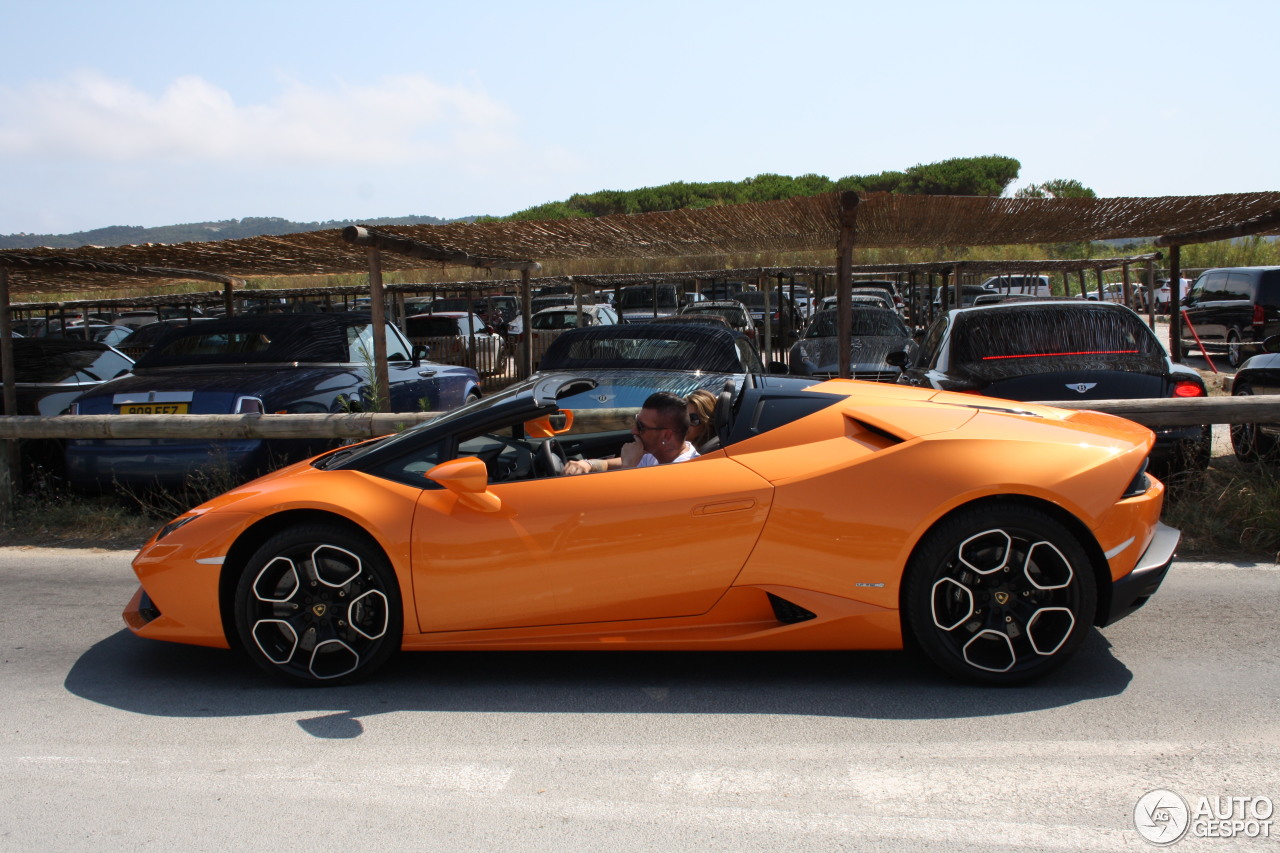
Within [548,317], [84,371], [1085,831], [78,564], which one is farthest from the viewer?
[548,317]

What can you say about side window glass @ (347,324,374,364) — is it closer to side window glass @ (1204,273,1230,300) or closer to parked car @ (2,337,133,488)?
parked car @ (2,337,133,488)

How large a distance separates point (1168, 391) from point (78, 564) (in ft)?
25.4

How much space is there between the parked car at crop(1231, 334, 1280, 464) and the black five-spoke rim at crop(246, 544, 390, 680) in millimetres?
5941

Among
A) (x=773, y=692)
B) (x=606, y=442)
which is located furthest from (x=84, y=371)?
(x=773, y=692)

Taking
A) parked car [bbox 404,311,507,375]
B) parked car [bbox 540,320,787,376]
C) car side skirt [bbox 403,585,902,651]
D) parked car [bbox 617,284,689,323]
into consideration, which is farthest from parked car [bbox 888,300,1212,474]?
parked car [bbox 617,284,689,323]

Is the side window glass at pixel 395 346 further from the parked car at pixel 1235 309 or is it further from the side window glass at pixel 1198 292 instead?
the side window glass at pixel 1198 292

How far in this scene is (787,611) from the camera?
3.83 metres

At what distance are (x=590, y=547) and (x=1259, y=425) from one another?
5.69 metres

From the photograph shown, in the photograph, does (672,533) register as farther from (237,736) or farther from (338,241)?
(338,241)

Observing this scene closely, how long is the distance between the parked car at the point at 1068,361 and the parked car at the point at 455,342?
1238 cm

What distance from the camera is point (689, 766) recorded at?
10.8ft

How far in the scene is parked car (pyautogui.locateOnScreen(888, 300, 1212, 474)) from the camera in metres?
6.89

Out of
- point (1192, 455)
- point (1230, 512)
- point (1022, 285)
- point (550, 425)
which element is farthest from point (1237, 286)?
point (550, 425)

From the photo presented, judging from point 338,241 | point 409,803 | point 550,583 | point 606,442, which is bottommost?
point 409,803
